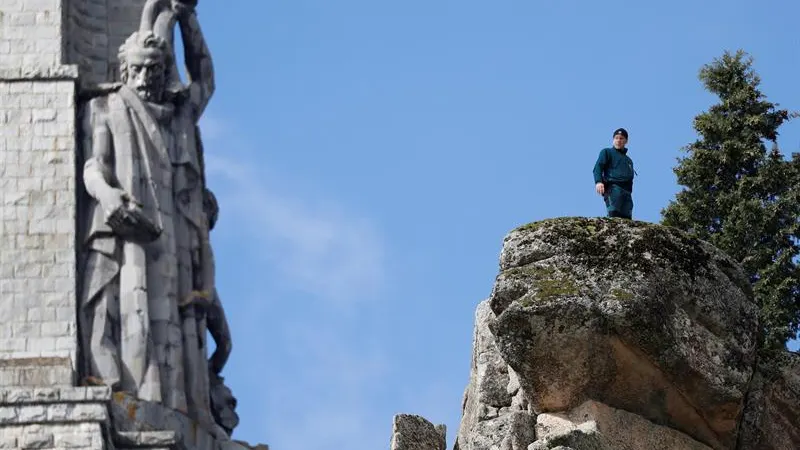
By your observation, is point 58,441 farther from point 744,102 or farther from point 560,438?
point 560,438

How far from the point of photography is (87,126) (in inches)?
2207

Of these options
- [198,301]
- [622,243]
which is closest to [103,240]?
[198,301]

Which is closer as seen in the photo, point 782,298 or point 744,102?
point 782,298

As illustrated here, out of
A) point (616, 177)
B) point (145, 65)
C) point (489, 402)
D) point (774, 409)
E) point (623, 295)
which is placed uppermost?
point (145, 65)

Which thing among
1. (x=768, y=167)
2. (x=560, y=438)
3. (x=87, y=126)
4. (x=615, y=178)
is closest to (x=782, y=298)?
(x=768, y=167)

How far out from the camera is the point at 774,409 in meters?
Answer: 31.7

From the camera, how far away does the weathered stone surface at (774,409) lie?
3139 centimetres

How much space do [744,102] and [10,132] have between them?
19.4m

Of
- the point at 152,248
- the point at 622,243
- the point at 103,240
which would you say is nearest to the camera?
the point at 622,243

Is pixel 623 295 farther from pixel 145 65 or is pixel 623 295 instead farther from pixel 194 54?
pixel 194 54

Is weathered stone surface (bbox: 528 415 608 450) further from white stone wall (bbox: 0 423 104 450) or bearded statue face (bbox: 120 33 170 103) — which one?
bearded statue face (bbox: 120 33 170 103)

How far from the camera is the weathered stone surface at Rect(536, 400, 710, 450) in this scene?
30422mm

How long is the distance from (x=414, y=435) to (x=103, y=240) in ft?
76.5

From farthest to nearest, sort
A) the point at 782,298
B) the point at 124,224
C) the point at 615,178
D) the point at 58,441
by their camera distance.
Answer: the point at 124,224 → the point at 58,441 → the point at 782,298 → the point at 615,178
